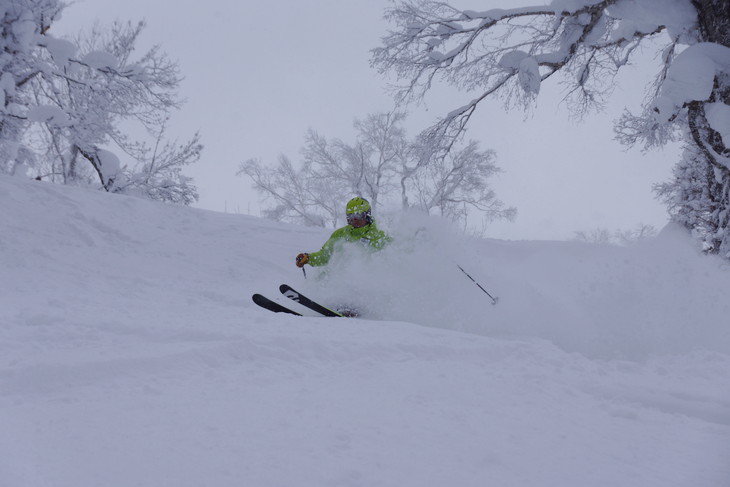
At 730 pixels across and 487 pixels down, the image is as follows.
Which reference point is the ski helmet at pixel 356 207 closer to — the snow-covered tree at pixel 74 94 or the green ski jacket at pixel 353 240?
the green ski jacket at pixel 353 240

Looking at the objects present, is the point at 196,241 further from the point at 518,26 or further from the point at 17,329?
the point at 518,26

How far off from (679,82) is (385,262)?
157 inches

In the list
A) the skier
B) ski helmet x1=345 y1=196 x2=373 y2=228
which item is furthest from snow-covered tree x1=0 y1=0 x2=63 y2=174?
ski helmet x1=345 y1=196 x2=373 y2=228

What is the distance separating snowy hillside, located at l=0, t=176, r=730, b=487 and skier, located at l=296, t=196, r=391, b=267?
728 mm

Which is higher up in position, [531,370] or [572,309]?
[572,309]

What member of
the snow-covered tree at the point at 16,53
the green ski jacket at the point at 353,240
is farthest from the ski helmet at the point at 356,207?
the snow-covered tree at the point at 16,53

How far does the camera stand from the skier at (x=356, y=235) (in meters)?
6.65

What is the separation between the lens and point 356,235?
22.6 feet

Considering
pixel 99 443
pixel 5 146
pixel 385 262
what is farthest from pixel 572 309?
pixel 5 146

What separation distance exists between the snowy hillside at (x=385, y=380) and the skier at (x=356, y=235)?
2.39ft

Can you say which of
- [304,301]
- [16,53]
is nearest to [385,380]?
[304,301]

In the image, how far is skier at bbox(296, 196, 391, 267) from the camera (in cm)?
665

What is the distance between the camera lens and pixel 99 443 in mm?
1580

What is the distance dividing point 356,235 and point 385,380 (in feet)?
14.7
